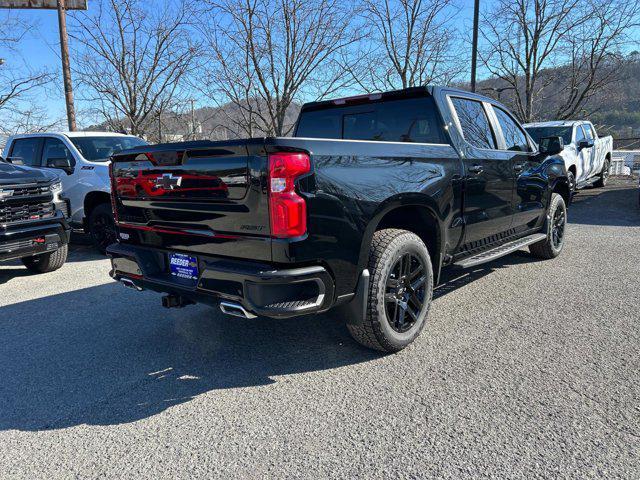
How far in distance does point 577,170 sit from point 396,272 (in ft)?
30.3

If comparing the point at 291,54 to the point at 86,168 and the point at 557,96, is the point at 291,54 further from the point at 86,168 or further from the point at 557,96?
the point at 557,96

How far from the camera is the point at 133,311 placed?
4492mm

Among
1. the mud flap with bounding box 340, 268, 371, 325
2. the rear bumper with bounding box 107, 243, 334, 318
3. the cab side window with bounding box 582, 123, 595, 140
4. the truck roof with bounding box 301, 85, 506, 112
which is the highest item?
the cab side window with bounding box 582, 123, 595, 140

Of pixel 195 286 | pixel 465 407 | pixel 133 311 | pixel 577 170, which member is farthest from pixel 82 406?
pixel 577 170

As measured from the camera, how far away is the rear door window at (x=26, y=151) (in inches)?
311

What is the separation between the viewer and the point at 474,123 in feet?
14.4

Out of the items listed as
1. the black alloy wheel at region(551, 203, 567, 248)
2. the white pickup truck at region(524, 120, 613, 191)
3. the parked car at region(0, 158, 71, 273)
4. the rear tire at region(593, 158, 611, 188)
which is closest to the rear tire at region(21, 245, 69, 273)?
the parked car at region(0, 158, 71, 273)

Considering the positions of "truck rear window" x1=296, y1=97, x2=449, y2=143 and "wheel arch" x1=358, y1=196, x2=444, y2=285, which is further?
"truck rear window" x1=296, y1=97, x2=449, y2=143

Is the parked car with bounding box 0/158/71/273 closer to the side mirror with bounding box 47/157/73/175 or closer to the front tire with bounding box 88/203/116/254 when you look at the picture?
the front tire with bounding box 88/203/116/254

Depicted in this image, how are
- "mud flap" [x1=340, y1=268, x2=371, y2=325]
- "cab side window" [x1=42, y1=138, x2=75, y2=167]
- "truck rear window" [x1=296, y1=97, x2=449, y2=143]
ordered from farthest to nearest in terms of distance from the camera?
"cab side window" [x1=42, y1=138, x2=75, y2=167] → "truck rear window" [x1=296, y1=97, x2=449, y2=143] → "mud flap" [x1=340, y1=268, x2=371, y2=325]

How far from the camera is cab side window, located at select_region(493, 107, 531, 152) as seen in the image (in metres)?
4.91

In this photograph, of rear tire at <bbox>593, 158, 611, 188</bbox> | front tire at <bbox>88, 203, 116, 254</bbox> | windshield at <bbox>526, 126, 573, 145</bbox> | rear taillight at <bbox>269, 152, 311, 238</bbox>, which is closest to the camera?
rear taillight at <bbox>269, 152, 311, 238</bbox>

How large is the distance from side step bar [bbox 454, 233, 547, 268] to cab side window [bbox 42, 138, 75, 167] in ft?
21.1

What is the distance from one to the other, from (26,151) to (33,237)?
3.33m
